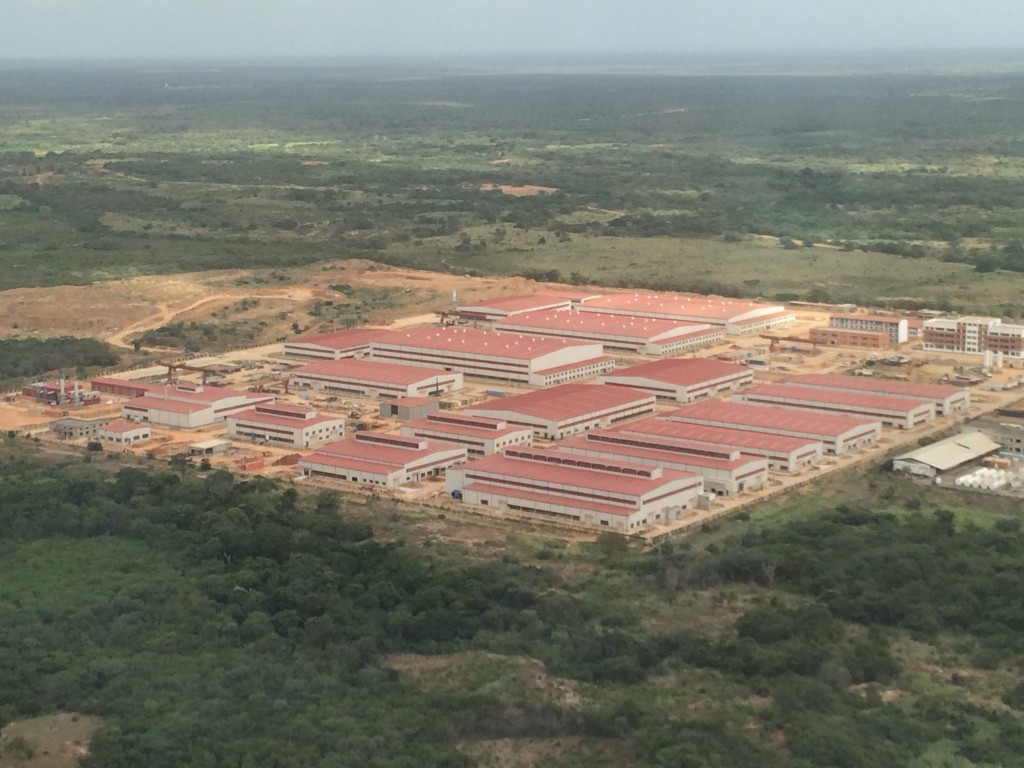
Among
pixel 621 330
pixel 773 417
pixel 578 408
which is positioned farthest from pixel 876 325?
pixel 578 408

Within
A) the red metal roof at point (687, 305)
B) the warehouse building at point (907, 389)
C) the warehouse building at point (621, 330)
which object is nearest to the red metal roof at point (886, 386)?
the warehouse building at point (907, 389)

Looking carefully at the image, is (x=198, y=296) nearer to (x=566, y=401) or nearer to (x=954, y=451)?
(x=566, y=401)

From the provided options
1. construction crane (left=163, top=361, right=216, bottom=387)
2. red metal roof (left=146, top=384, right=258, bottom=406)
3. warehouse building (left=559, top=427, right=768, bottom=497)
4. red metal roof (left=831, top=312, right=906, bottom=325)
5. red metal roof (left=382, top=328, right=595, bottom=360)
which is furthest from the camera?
red metal roof (left=831, top=312, right=906, bottom=325)

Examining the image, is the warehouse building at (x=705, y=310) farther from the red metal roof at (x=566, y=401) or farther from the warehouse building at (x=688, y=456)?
the warehouse building at (x=688, y=456)

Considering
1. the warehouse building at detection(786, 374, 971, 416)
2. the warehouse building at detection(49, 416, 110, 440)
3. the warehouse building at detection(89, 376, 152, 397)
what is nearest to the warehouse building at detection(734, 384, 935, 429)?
the warehouse building at detection(786, 374, 971, 416)

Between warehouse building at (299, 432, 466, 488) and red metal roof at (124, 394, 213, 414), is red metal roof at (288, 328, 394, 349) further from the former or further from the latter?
warehouse building at (299, 432, 466, 488)

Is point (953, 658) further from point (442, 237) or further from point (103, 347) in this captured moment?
point (442, 237)
